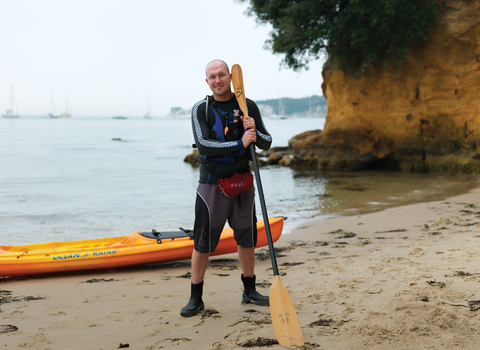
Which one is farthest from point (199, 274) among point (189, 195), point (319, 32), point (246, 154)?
point (319, 32)

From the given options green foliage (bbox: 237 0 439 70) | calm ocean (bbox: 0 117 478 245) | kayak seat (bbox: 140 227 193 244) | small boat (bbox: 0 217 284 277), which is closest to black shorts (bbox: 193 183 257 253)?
small boat (bbox: 0 217 284 277)

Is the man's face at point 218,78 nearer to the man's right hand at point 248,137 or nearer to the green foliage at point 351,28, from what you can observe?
the man's right hand at point 248,137

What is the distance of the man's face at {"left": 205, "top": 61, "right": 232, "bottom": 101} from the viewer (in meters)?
2.69

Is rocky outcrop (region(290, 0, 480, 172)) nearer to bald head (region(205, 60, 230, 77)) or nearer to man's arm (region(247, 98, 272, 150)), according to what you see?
man's arm (region(247, 98, 272, 150))

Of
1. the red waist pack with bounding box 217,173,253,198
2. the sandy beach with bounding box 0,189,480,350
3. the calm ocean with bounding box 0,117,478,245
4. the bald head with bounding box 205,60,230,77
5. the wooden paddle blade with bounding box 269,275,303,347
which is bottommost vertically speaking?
the calm ocean with bounding box 0,117,478,245

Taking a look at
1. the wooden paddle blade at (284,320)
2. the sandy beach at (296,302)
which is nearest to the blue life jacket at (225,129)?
the wooden paddle blade at (284,320)

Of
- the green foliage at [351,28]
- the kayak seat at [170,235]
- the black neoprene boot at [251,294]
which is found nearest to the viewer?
the black neoprene boot at [251,294]

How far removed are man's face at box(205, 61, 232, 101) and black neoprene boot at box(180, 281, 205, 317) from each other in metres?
1.34

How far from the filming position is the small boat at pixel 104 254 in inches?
163

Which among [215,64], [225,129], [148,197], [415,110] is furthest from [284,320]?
[415,110]

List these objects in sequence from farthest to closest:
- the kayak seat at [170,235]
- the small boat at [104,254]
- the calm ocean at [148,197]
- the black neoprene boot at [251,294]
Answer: the calm ocean at [148,197], the kayak seat at [170,235], the small boat at [104,254], the black neoprene boot at [251,294]

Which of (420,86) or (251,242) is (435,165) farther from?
(251,242)

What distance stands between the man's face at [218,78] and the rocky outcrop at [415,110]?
11.3 metres

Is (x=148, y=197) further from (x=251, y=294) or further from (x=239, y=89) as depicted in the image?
(x=239, y=89)
